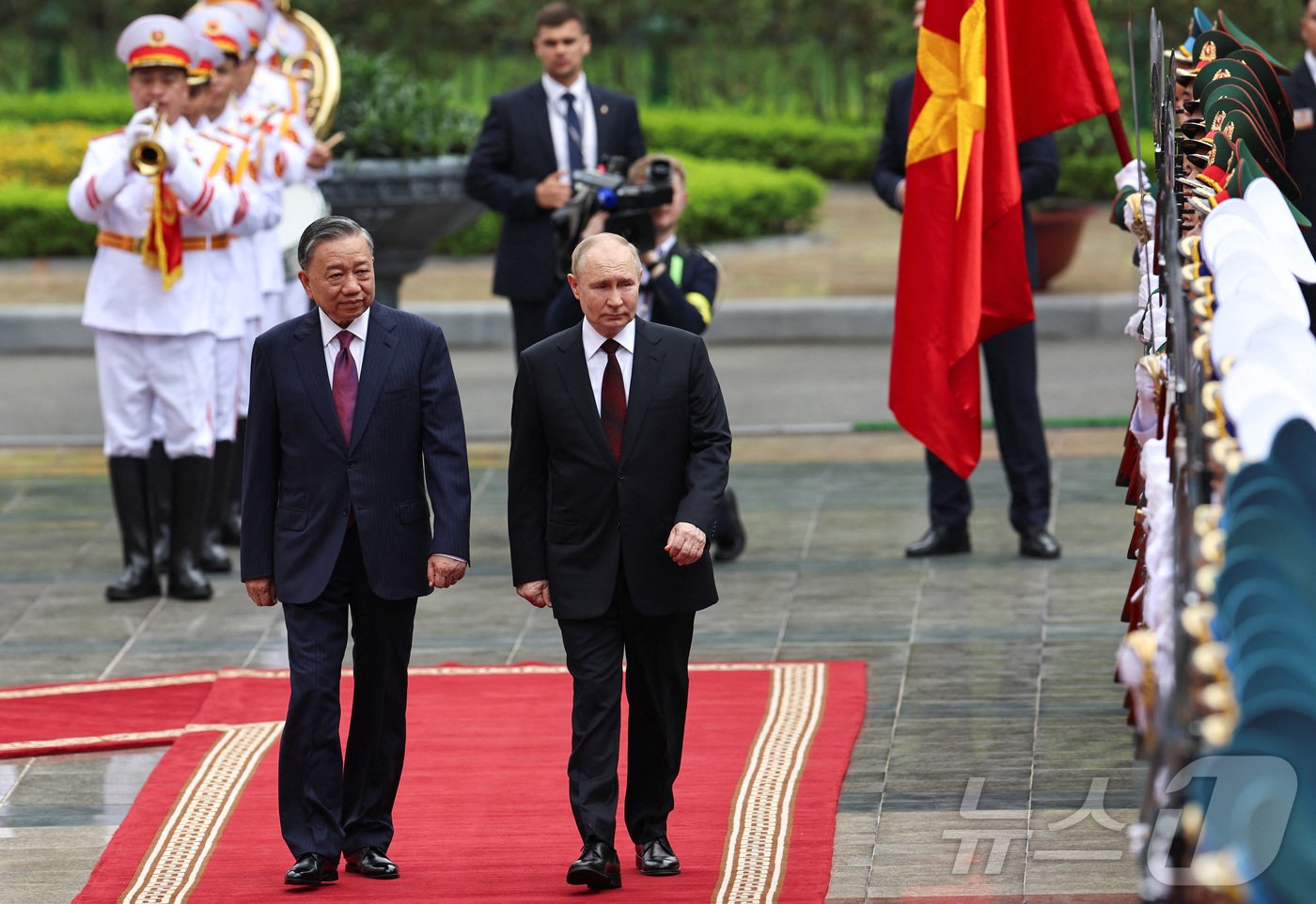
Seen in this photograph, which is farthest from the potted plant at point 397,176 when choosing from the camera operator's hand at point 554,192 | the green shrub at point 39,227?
the green shrub at point 39,227

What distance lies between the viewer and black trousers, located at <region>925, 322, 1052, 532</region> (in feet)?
28.9

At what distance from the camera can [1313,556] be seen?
3.47 meters

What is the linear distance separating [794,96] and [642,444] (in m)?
20.2

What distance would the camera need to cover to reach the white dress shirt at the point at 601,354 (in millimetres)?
5578

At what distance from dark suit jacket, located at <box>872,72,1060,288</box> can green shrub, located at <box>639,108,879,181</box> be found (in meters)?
13.9

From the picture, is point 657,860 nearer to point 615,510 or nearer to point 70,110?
point 615,510

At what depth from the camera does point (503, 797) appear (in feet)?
20.7

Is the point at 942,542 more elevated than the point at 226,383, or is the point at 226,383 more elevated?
the point at 226,383

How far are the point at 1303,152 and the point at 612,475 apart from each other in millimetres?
2417

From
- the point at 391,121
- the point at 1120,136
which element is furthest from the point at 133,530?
the point at 391,121

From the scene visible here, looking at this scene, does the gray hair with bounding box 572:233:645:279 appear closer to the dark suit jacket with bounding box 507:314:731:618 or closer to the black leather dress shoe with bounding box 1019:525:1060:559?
the dark suit jacket with bounding box 507:314:731:618

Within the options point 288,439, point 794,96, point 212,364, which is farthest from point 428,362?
point 794,96

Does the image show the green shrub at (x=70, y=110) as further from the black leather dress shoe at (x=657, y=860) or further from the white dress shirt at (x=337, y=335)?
the black leather dress shoe at (x=657, y=860)

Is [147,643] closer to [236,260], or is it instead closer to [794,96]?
[236,260]
